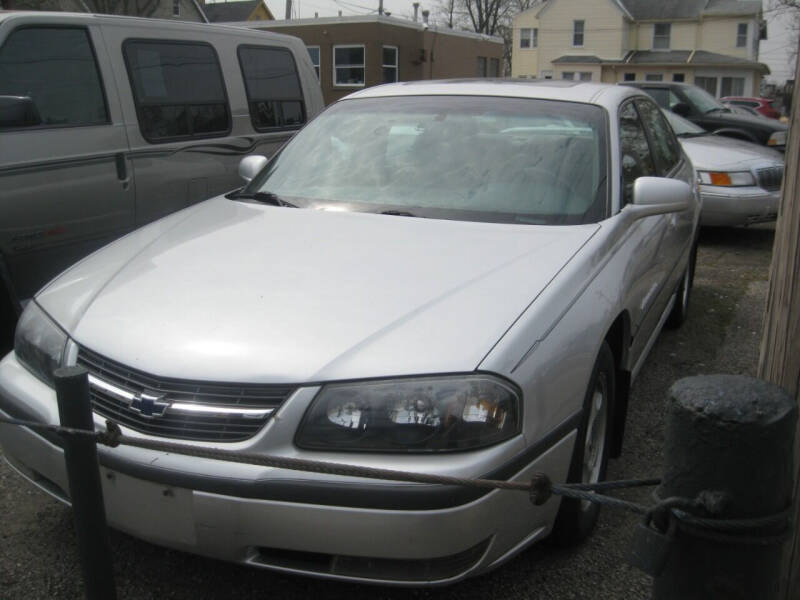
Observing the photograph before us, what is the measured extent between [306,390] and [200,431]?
304 mm

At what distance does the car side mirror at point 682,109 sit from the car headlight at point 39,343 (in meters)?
9.93

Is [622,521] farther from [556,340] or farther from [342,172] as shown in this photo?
[342,172]

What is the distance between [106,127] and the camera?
16.0 feet

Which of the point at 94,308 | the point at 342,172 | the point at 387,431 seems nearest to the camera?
the point at 387,431

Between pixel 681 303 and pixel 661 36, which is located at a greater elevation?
pixel 661 36

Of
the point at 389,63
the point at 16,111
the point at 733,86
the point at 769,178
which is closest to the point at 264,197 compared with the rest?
the point at 16,111

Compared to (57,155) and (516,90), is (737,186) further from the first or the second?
(57,155)

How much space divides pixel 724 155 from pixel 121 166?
6032 mm

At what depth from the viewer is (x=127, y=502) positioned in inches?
88.5

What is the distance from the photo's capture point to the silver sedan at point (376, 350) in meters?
2.11

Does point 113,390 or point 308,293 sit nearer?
point 113,390

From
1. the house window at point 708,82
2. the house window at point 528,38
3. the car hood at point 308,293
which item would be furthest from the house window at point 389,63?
the car hood at point 308,293

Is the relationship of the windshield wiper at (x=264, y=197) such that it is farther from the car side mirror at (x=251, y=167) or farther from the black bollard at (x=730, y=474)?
the black bollard at (x=730, y=474)

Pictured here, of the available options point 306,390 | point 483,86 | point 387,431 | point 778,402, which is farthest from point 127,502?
point 483,86
